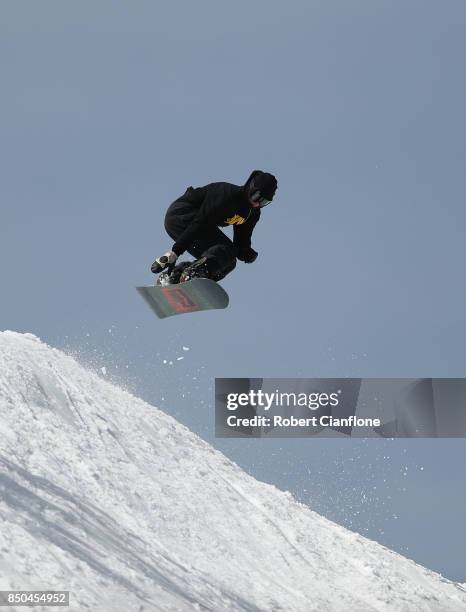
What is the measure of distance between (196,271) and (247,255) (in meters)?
0.74

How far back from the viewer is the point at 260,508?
24.1m

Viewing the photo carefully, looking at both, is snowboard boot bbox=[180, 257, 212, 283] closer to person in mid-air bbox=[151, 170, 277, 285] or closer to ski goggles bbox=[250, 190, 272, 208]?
person in mid-air bbox=[151, 170, 277, 285]

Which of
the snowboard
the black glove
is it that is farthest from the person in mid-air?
the snowboard

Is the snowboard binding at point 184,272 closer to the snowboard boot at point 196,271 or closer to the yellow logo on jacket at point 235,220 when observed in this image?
the snowboard boot at point 196,271

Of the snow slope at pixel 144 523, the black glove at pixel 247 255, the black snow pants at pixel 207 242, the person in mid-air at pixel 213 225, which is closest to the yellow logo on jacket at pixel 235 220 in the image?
the person in mid-air at pixel 213 225

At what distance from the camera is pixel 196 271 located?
42.4 feet

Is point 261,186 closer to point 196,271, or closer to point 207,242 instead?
point 207,242

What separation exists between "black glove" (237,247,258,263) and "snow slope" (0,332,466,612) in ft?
14.6

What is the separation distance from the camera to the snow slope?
12062mm

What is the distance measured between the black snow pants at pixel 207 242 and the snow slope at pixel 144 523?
13.5ft

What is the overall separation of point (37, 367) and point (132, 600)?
1152cm

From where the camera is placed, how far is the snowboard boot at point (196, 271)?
12.8 m

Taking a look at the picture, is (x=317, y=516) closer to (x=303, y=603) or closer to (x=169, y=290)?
(x=303, y=603)

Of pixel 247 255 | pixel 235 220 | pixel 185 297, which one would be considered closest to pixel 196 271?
pixel 185 297
